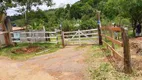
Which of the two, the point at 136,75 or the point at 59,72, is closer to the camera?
the point at 136,75

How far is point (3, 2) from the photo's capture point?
56.6 ft

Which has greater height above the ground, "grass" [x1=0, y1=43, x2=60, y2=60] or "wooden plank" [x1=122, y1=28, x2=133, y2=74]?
"wooden plank" [x1=122, y1=28, x2=133, y2=74]

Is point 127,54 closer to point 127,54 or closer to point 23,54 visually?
point 127,54

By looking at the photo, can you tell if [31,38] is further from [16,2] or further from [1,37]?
[16,2]

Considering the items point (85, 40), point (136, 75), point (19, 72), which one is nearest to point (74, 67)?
point (19, 72)

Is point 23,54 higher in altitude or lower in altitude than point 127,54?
lower

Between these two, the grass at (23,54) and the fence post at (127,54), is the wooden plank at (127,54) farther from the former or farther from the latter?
the grass at (23,54)

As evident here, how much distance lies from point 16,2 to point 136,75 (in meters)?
14.8

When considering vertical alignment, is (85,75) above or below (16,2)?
below

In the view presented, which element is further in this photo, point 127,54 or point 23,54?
point 23,54

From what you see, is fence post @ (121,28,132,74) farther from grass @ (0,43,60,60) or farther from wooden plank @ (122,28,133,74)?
grass @ (0,43,60,60)

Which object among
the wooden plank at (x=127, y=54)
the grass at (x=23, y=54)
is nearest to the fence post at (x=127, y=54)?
the wooden plank at (x=127, y=54)

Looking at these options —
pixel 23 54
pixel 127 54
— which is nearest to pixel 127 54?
pixel 127 54

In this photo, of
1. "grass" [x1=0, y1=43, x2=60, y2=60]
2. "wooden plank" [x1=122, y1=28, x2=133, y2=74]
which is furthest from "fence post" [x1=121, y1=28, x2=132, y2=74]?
"grass" [x1=0, y1=43, x2=60, y2=60]
